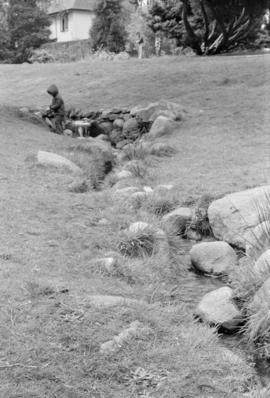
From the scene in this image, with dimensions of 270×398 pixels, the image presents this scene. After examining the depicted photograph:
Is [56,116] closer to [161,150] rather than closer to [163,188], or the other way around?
[161,150]

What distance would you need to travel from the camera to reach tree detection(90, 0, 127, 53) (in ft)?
108

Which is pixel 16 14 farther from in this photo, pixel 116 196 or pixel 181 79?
pixel 116 196

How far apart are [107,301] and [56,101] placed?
35.6 feet

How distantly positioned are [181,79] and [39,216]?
476 inches

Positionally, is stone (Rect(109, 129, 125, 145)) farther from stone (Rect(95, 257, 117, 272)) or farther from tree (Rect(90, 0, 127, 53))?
tree (Rect(90, 0, 127, 53))

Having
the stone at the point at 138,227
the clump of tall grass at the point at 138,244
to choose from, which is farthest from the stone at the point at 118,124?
the clump of tall grass at the point at 138,244

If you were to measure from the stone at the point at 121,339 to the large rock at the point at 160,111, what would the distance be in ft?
32.0

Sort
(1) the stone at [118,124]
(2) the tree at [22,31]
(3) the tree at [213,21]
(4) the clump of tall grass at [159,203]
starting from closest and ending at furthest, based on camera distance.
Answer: (4) the clump of tall grass at [159,203], (1) the stone at [118,124], (3) the tree at [213,21], (2) the tree at [22,31]

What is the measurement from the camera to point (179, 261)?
263 inches

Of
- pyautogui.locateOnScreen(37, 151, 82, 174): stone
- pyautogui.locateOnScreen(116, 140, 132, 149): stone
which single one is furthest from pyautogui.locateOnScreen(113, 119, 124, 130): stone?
pyautogui.locateOnScreen(37, 151, 82, 174): stone

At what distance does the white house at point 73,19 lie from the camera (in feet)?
143

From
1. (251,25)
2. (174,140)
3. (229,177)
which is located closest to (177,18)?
(251,25)

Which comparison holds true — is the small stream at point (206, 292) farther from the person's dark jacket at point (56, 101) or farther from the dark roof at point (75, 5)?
the dark roof at point (75, 5)

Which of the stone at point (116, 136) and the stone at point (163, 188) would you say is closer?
the stone at point (163, 188)
